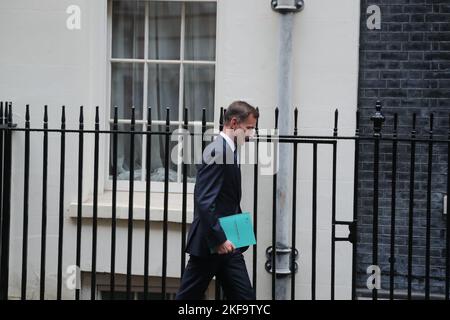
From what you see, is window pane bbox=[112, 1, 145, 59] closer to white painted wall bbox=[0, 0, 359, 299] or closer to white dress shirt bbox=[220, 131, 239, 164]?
white painted wall bbox=[0, 0, 359, 299]

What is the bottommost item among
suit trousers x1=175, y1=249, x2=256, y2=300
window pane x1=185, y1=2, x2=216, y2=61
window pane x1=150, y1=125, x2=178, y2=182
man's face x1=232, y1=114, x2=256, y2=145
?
suit trousers x1=175, y1=249, x2=256, y2=300

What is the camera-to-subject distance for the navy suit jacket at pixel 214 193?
17.6 ft

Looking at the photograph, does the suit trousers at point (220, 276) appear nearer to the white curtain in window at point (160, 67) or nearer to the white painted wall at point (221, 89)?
the white painted wall at point (221, 89)

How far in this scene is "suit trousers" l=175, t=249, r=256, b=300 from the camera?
5570 mm

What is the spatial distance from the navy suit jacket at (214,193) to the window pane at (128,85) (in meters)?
2.50

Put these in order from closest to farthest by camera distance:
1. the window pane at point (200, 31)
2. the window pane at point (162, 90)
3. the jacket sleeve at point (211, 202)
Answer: the jacket sleeve at point (211, 202), the window pane at point (200, 31), the window pane at point (162, 90)

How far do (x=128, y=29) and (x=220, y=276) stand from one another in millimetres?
3128

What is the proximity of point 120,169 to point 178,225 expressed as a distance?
0.99 meters

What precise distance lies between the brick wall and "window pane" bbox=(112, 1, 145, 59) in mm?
2102

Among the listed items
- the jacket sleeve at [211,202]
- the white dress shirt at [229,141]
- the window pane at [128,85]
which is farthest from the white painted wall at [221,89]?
the jacket sleeve at [211,202]

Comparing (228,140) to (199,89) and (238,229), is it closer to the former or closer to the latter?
(238,229)

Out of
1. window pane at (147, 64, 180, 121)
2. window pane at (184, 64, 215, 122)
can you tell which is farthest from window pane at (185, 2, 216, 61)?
window pane at (147, 64, 180, 121)
